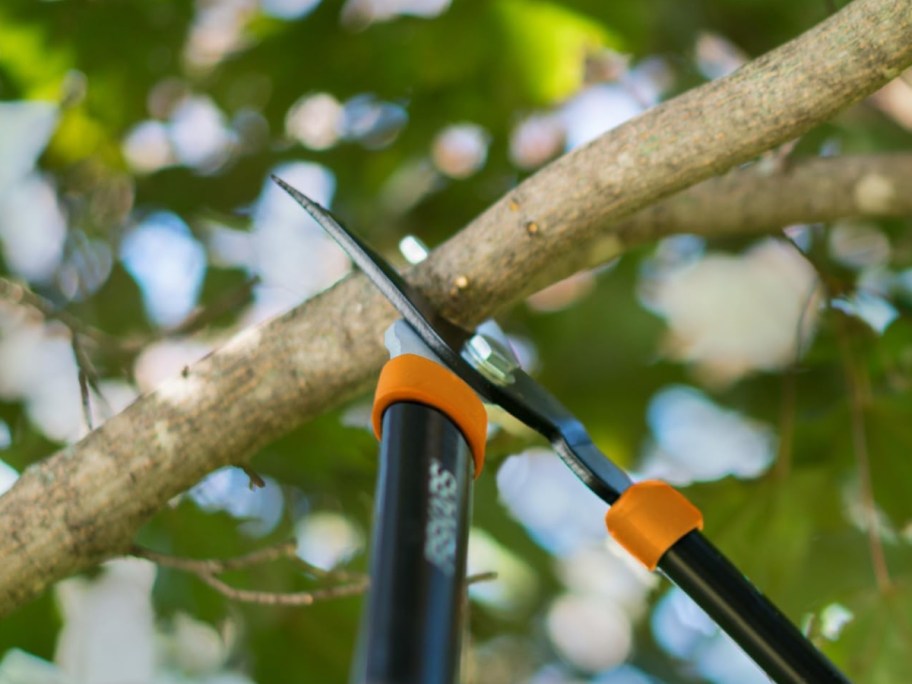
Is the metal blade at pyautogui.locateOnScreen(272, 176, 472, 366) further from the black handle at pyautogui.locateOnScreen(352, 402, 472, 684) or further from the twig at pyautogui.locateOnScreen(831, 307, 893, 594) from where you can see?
the twig at pyautogui.locateOnScreen(831, 307, 893, 594)

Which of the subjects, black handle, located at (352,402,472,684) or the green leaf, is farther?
the green leaf

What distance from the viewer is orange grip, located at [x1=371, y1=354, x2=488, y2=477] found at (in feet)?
1.18

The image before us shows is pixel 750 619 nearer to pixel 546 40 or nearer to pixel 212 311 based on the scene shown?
pixel 212 311

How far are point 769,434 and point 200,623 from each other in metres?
0.66

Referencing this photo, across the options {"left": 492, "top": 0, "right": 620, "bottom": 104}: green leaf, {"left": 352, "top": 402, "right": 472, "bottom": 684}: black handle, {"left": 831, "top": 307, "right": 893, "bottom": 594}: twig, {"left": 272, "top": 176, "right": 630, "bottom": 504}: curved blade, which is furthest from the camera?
{"left": 492, "top": 0, "right": 620, "bottom": 104}: green leaf

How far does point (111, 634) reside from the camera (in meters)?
1.36

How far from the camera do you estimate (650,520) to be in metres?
0.39

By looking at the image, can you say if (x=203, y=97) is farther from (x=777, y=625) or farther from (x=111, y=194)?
(x=777, y=625)

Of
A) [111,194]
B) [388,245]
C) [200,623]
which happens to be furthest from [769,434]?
[111,194]

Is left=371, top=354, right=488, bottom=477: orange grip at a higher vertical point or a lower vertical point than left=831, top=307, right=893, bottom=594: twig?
lower

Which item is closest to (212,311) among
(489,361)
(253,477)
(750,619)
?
(253,477)

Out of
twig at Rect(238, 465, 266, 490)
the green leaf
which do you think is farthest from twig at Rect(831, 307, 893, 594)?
twig at Rect(238, 465, 266, 490)

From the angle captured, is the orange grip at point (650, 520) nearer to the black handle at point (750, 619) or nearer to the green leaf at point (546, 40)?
the black handle at point (750, 619)

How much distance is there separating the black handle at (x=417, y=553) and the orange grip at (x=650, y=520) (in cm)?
7
